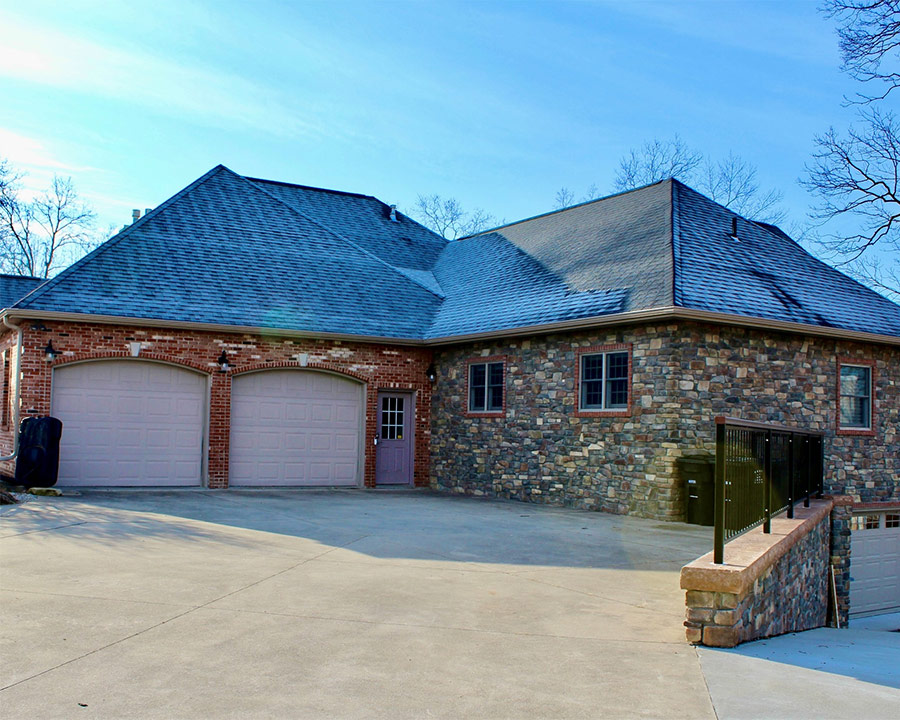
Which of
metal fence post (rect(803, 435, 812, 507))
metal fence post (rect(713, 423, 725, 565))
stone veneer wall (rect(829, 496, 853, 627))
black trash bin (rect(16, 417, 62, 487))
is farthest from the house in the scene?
metal fence post (rect(713, 423, 725, 565))

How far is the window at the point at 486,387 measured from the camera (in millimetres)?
17391

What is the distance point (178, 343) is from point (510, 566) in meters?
10.1

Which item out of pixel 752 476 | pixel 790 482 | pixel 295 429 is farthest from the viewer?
pixel 295 429

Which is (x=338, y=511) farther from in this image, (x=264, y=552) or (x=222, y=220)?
(x=222, y=220)

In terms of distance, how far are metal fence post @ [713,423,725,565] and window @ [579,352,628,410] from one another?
7.92 m

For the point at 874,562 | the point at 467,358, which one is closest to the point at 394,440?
the point at 467,358

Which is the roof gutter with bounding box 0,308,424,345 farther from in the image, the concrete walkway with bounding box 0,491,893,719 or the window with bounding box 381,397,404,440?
the concrete walkway with bounding box 0,491,893,719

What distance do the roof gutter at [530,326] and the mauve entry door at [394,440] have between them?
4.60ft

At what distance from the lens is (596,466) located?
15.0 metres

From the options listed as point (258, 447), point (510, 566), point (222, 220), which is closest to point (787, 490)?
point (510, 566)

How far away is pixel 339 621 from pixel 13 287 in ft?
78.9

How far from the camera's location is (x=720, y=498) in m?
6.73

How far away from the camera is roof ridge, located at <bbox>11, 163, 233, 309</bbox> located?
16.1 m

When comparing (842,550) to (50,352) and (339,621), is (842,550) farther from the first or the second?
(50,352)
